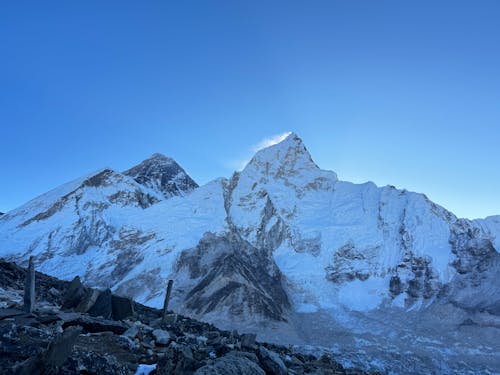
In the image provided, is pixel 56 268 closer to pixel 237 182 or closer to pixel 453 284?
pixel 237 182

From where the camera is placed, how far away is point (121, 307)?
14727 mm

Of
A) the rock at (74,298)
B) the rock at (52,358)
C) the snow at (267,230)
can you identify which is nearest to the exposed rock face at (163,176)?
the snow at (267,230)

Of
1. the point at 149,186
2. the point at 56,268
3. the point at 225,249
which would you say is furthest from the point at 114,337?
the point at 149,186

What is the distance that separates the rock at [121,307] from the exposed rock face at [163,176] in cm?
14832

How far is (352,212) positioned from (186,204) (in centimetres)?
5015

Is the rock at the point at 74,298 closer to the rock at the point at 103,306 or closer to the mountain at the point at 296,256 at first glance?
the rock at the point at 103,306

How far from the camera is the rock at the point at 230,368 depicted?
623cm

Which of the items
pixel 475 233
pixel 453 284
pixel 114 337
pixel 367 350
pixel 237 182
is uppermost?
pixel 237 182

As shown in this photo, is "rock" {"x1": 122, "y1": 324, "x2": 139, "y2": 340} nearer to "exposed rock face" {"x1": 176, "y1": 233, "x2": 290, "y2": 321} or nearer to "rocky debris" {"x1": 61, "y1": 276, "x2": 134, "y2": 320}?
"rocky debris" {"x1": 61, "y1": 276, "x2": 134, "y2": 320}

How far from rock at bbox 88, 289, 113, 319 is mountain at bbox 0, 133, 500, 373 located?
50.4 metres

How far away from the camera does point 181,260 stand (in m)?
97.4

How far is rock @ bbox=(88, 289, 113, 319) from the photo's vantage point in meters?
13.8

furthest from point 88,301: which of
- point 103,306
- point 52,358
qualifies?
point 52,358

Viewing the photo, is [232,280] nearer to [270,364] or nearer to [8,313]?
[8,313]
